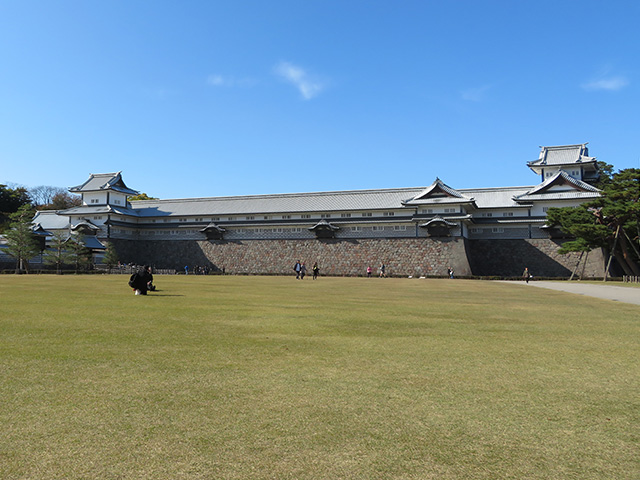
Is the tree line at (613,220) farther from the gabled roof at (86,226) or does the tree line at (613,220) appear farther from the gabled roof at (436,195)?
the gabled roof at (86,226)

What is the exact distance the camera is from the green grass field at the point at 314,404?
3.03m

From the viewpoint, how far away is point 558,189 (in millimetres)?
46406

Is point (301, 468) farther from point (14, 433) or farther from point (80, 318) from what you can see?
point (80, 318)

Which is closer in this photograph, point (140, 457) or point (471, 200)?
point (140, 457)

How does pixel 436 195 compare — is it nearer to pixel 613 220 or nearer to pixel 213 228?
pixel 613 220

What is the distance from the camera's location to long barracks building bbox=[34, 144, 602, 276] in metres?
46.1

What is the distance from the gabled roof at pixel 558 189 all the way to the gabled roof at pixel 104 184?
46.3 metres

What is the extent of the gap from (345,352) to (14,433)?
4.03 metres

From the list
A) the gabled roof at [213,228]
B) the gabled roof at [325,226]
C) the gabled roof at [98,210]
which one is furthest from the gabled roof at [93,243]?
the gabled roof at [325,226]

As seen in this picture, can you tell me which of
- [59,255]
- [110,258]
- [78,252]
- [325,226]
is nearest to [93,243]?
[110,258]

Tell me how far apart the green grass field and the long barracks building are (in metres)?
39.8

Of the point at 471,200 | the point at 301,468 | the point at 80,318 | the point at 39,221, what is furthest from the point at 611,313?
the point at 39,221

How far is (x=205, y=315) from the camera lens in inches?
410

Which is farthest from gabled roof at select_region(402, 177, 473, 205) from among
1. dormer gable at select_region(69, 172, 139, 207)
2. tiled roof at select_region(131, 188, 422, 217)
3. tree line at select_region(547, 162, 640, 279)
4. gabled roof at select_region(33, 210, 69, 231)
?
gabled roof at select_region(33, 210, 69, 231)
